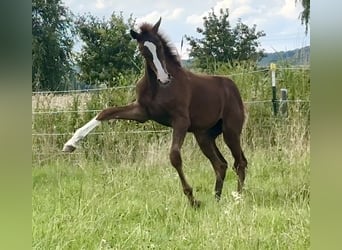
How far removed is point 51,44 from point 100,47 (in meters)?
0.16

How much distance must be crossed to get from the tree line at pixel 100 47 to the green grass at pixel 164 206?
0.95ft

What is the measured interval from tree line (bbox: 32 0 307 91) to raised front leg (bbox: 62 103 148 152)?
A: 96 millimetres

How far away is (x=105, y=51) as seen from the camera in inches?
59.2

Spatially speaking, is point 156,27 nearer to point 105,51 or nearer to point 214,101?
point 105,51

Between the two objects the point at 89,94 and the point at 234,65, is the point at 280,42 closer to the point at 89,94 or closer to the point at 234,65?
the point at 234,65

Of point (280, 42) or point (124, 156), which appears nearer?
point (280, 42)

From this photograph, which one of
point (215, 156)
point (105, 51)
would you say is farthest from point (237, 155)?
point (105, 51)

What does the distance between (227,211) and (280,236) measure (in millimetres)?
204

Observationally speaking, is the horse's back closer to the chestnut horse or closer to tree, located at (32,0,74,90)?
the chestnut horse

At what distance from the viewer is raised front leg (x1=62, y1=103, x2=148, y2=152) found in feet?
4.94

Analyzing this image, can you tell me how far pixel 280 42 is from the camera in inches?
53.4

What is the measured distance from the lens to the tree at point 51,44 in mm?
1355

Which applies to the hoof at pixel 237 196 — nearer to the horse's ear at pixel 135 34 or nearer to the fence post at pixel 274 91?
the fence post at pixel 274 91

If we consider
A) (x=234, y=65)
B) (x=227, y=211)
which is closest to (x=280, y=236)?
(x=227, y=211)
